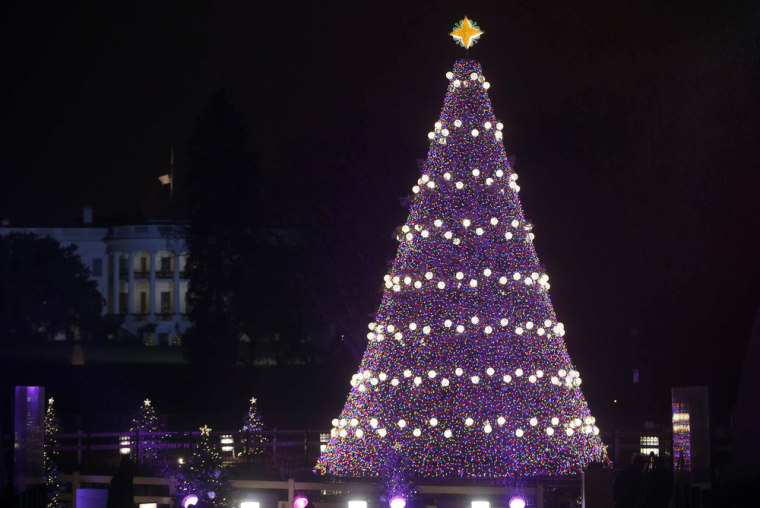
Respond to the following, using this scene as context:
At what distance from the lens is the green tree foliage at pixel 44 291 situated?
7500 cm

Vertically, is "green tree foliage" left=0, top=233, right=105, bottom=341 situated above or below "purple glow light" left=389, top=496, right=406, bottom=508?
above

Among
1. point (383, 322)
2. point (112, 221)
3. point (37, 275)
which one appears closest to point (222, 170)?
point (37, 275)

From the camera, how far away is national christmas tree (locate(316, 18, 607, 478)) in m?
19.2

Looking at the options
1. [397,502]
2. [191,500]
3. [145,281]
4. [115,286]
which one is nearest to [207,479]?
[191,500]

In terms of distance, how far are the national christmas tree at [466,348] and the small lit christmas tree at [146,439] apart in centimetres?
550

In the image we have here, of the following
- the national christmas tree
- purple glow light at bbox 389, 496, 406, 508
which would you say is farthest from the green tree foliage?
purple glow light at bbox 389, 496, 406, 508

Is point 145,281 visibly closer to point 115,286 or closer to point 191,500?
point 115,286

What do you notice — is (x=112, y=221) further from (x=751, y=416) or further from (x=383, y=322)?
(x=751, y=416)

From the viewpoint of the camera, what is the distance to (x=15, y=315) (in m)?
74.1

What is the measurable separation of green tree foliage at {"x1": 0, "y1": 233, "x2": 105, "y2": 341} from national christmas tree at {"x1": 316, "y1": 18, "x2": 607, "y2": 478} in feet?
189

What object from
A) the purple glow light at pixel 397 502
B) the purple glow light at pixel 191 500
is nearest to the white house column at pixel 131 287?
the purple glow light at pixel 191 500

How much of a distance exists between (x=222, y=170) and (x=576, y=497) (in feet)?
129

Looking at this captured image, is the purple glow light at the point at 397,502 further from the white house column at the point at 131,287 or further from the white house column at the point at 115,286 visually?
the white house column at the point at 115,286

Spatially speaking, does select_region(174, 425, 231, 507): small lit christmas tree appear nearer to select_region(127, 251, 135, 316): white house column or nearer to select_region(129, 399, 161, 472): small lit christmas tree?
select_region(129, 399, 161, 472): small lit christmas tree
